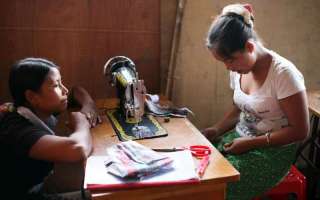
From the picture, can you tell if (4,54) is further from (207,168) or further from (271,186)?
(271,186)

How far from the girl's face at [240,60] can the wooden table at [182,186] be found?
0.35m

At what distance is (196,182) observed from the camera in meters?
1.24

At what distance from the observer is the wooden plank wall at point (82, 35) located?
81.7 inches

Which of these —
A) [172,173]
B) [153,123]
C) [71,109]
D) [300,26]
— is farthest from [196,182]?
[300,26]

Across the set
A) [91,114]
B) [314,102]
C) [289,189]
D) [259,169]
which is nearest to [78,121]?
[91,114]

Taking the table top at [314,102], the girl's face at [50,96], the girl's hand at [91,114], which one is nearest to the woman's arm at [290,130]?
the table top at [314,102]

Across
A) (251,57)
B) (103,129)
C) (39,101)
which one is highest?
(251,57)

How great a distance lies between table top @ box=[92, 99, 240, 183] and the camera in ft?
4.24

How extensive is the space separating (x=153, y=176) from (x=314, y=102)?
1305 mm

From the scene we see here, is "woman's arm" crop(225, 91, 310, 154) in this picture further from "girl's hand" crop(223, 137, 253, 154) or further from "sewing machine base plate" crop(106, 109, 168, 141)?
"sewing machine base plate" crop(106, 109, 168, 141)

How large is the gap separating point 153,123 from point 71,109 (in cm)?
49

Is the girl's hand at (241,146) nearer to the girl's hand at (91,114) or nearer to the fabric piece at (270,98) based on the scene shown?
the fabric piece at (270,98)

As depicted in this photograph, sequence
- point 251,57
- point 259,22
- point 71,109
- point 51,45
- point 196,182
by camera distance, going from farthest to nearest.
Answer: point 259,22
point 51,45
point 71,109
point 251,57
point 196,182

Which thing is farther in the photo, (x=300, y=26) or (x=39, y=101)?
(x=300, y=26)
